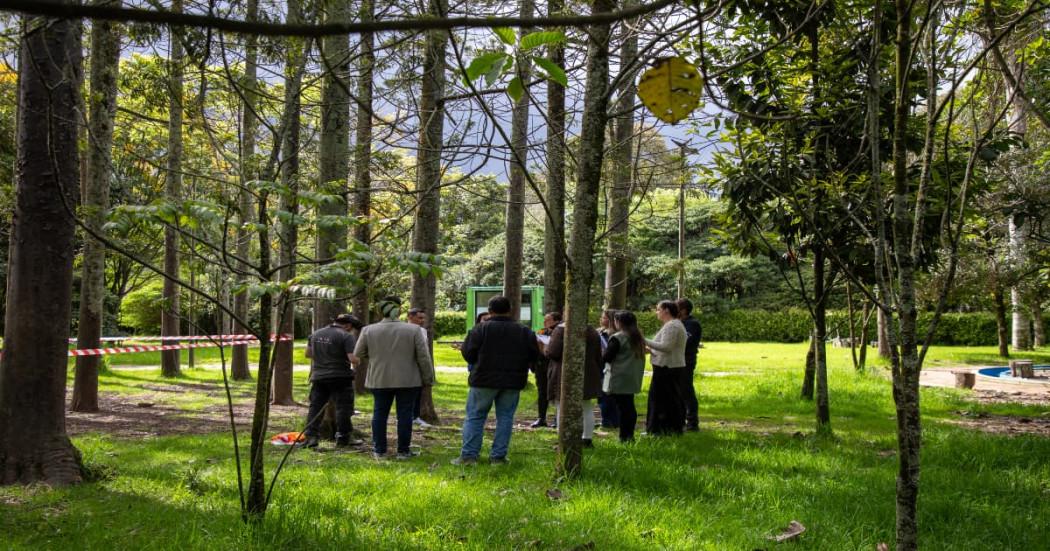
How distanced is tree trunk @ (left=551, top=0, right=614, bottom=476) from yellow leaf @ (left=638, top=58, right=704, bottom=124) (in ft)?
11.4

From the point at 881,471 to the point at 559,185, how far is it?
387 cm

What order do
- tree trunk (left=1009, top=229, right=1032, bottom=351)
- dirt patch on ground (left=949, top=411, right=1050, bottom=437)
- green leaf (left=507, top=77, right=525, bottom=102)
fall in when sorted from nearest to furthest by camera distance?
green leaf (left=507, top=77, right=525, bottom=102)
dirt patch on ground (left=949, top=411, right=1050, bottom=437)
tree trunk (left=1009, top=229, right=1032, bottom=351)

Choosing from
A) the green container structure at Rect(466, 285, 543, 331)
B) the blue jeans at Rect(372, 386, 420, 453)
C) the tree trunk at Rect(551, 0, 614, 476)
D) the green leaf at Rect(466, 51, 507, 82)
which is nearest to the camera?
the green leaf at Rect(466, 51, 507, 82)

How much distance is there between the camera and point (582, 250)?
543cm

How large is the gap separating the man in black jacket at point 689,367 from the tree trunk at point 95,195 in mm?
7726

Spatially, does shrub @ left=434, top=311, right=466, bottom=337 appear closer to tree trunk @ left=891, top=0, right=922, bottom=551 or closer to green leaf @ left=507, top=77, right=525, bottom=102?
tree trunk @ left=891, top=0, right=922, bottom=551

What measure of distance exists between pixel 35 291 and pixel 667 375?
5.89m

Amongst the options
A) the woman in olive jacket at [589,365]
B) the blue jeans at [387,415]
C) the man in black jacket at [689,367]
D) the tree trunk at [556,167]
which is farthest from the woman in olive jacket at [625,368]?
the blue jeans at [387,415]

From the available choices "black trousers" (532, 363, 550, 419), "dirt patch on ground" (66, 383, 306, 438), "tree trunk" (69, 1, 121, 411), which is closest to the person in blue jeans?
"black trousers" (532, 363, 550, 419)

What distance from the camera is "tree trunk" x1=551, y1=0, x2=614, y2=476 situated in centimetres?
533

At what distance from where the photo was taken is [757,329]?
39281mm

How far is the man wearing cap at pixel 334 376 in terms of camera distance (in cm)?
786

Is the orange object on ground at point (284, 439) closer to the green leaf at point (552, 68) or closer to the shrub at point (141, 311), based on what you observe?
the green leaf at point (552, 68)

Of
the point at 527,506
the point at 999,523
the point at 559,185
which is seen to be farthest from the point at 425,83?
the point at 999,523
